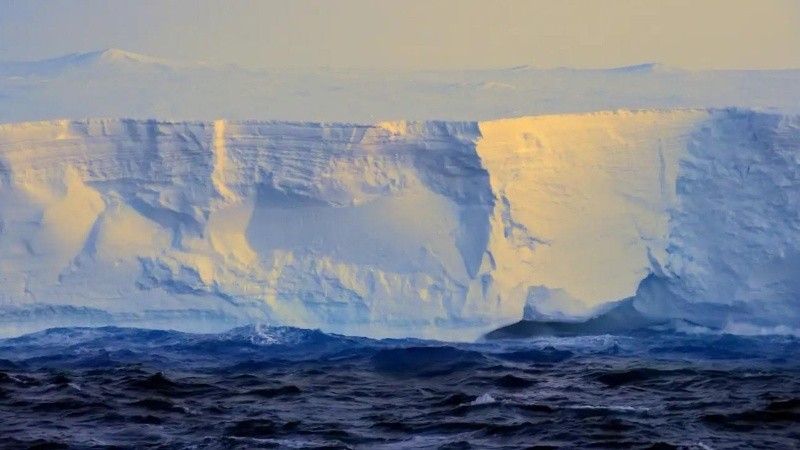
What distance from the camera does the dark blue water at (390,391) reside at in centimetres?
930

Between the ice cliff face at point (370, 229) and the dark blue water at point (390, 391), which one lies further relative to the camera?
the ice cliff face at point (370, 229)

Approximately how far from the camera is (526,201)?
50.1ft

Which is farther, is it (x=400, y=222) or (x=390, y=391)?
(x=400, y=222)

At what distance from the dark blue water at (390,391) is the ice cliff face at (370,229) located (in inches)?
19.2

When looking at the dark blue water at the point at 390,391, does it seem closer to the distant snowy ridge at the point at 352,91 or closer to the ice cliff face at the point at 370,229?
the ice cliff face at the point at 370,229

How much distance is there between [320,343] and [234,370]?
2022 mm

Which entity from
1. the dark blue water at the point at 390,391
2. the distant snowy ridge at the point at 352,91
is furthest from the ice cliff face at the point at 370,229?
the distant snowy ridge at the point at 352,91

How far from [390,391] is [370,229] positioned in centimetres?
399

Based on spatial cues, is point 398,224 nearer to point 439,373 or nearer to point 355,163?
point 355,163

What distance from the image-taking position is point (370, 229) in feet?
49.8

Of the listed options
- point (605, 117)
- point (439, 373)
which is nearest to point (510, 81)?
point (605, 117)

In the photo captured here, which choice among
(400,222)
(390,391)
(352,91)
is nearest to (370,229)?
(400,222)

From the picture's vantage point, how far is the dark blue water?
366 inches

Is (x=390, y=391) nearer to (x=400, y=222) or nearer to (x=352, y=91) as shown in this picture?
(x=400, y=222)
